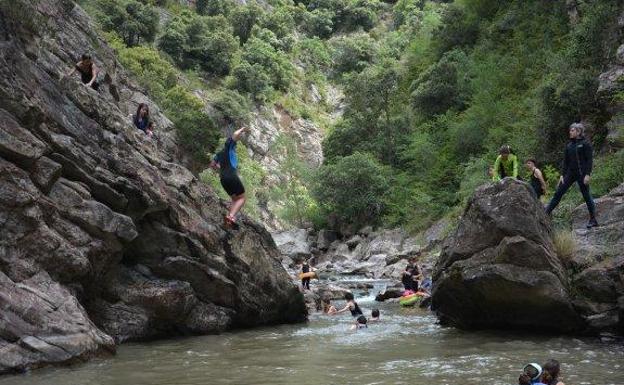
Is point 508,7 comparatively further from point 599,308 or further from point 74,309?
point 74,309

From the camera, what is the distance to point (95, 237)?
1291 cm

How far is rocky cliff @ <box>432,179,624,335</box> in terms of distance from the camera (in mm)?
12227

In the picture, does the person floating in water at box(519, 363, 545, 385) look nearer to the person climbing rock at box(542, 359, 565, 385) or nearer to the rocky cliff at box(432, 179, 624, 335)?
the person climbing rock at box(542, 359, 565, 385)

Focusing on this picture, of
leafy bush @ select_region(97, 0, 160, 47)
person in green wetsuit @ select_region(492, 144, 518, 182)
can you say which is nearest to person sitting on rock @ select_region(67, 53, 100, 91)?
person in green wetsuit @ select_region(492, 144, 518, 182)

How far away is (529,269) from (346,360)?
4277mm

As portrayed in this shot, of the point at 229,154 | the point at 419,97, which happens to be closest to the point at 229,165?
the point at 229,154

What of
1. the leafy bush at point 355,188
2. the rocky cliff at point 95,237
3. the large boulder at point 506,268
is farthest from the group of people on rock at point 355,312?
the leafy bush at point 355,188

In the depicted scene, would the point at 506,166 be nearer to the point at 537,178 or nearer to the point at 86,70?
the point at 537,178

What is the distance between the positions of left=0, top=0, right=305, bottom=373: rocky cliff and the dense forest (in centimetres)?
850

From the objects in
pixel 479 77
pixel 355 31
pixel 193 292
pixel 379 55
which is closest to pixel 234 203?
pixel 193 292

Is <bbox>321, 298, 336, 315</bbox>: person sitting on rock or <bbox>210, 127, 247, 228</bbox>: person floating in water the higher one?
<bbox>210, 127, 247, 228</bbox>: person floating in water

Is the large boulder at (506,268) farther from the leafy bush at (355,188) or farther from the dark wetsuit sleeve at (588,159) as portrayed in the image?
the leafy bush at (355,188)

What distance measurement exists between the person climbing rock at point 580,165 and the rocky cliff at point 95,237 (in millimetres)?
8142

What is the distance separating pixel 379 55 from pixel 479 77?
5053 cm
